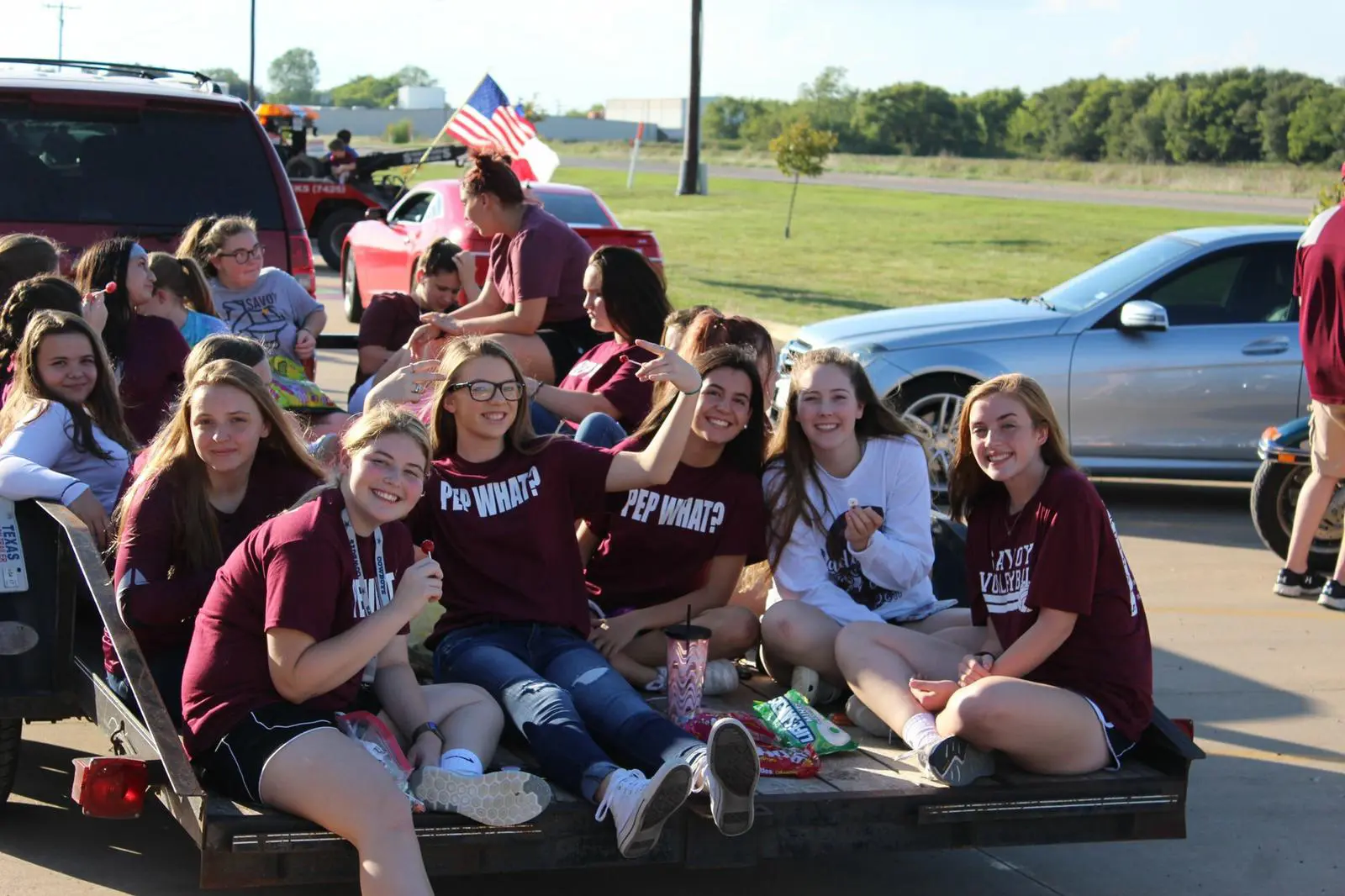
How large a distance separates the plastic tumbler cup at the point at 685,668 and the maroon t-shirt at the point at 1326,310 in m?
4.47

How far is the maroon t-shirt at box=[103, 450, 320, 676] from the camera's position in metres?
4.20

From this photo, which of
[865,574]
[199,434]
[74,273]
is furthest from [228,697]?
[74,273]

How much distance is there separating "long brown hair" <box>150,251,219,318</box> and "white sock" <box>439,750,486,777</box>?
10.9ft

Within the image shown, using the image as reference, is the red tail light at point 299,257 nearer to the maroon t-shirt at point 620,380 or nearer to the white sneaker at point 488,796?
the maroon t-shirt at point 620,380

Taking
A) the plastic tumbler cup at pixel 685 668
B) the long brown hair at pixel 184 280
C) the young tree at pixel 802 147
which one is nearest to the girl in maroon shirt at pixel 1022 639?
the plastic tumbler cup at pixel 685 668

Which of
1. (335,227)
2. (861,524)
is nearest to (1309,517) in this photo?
(861,524)

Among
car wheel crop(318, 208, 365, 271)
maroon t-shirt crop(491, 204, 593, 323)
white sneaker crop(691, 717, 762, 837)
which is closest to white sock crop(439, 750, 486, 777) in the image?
white sneaker crop(691, 717, 762, 837)

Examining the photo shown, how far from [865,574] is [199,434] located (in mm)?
2191

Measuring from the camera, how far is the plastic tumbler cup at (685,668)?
4555 mm

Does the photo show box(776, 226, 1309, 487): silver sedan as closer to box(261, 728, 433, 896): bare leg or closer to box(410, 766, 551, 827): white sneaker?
box(410, 766, 551, 827): white sneaker

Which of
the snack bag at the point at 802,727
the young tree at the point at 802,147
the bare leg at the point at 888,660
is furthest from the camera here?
the young tree at the point at 802,147

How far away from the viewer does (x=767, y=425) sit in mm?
5492

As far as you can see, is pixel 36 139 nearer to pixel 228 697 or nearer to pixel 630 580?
pixel 630 580

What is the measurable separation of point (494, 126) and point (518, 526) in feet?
46.4
